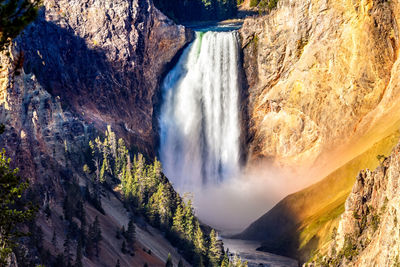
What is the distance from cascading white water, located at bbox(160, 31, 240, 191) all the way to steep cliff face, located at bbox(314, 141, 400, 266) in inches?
1902

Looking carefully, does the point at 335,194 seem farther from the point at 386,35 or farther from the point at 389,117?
the point at 386,35

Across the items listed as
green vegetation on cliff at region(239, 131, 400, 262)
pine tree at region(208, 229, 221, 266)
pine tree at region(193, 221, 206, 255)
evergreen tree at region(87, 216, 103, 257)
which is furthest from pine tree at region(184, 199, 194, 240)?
evergreen tree at region(87, 216, 103, 257)

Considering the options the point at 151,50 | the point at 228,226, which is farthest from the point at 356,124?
the point at 151,50

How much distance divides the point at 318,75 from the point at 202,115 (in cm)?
2533

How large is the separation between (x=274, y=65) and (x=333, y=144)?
17.6 metres

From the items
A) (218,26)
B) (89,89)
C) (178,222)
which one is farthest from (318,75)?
(218,26)

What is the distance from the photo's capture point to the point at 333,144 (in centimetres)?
9356

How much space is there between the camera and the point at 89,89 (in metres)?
95.8

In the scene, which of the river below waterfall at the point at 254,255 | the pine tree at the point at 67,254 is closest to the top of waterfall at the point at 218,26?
the river below waterfall at the point at 254,255

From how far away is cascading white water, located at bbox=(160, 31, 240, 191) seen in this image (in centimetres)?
10844

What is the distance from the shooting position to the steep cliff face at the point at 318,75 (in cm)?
8938

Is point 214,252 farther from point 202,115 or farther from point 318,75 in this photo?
point 202,115

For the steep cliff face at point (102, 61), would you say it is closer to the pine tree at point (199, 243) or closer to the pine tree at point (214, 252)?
the pine tree at point (199, 243)

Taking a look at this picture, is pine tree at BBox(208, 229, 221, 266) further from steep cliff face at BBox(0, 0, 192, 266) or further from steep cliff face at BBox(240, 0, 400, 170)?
steep cliff face at BBox(240, 0, 400, 170)
